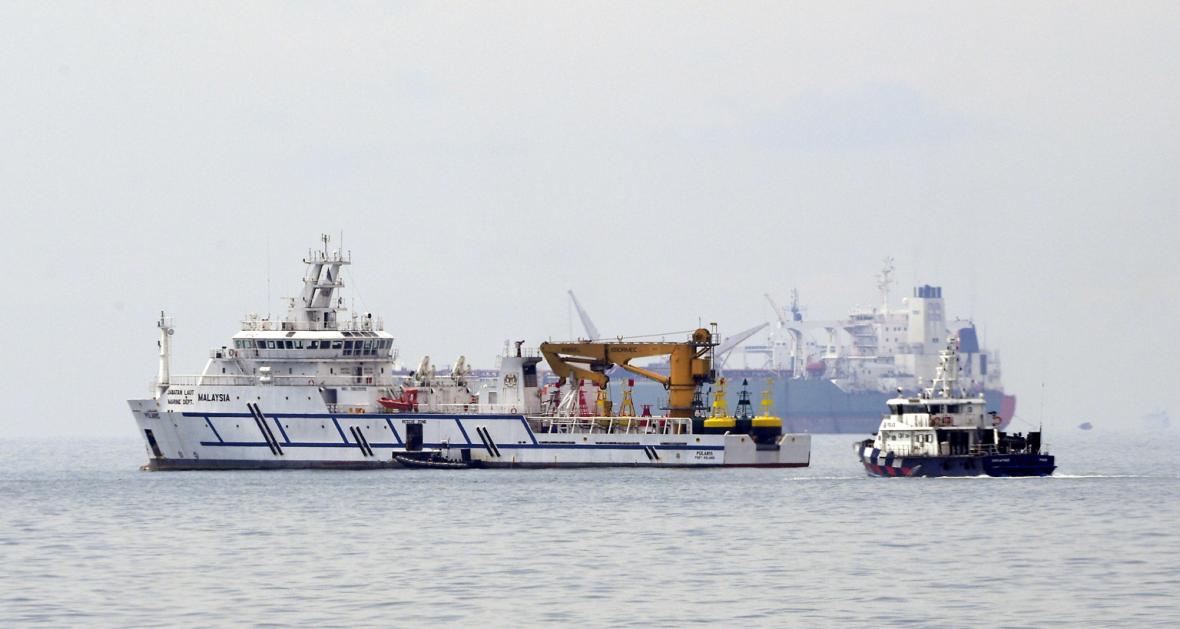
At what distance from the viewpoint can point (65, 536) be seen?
4988 centimetres

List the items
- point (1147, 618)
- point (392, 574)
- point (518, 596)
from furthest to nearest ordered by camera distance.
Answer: point (392, 574) < point (518, 596) < point (1147, 618)

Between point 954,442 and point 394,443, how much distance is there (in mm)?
22327

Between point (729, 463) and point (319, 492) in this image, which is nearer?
point (319, 492)

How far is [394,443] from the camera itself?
77750 mm

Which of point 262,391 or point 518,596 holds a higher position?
point 262,391

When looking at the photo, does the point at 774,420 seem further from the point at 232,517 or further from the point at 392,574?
the point at 392,574

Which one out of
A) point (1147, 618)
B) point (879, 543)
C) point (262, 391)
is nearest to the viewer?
point (1147, 618)

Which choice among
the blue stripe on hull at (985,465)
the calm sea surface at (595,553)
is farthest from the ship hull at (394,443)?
the blue stripe on hull at (985,465)

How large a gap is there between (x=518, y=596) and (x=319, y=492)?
1127 inches

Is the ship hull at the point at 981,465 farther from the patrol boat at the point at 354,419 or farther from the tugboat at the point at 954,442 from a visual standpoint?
the patrol boat at the point at 354,419

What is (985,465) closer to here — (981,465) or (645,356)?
(981,465)

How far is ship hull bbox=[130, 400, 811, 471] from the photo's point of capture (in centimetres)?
7731

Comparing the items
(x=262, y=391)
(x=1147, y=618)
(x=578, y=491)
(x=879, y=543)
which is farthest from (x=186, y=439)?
(x=1147, y=618)

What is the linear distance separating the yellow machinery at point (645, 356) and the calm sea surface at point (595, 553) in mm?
11023
